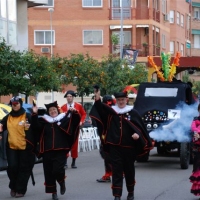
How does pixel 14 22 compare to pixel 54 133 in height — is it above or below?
above

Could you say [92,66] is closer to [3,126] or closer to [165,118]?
[165,118]

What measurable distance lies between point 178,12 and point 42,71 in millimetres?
39915

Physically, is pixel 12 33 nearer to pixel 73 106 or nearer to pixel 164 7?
pixel 73 106

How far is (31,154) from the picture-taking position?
13.2 m

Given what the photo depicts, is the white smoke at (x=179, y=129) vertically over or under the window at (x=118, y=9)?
under

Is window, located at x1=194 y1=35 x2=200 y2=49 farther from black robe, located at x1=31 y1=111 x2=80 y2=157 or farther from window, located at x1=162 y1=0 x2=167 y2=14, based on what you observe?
black robe, located at x1=31 y1=111 x2=80 y2=157

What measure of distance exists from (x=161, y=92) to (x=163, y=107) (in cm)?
88

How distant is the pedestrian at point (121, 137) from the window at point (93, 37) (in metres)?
40.8

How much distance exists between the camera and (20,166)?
13.1m

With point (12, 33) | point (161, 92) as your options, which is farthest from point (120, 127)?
point (12, 33)

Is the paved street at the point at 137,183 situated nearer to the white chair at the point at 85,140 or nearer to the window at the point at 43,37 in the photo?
the white chair at the point at 85,140

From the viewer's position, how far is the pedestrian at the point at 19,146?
42.8 ft

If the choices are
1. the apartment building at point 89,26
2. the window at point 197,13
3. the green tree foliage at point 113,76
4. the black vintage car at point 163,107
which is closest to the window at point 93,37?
the apartment building at point 89,26

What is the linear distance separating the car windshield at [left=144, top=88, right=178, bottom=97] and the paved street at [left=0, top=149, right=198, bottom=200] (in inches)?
73.4
